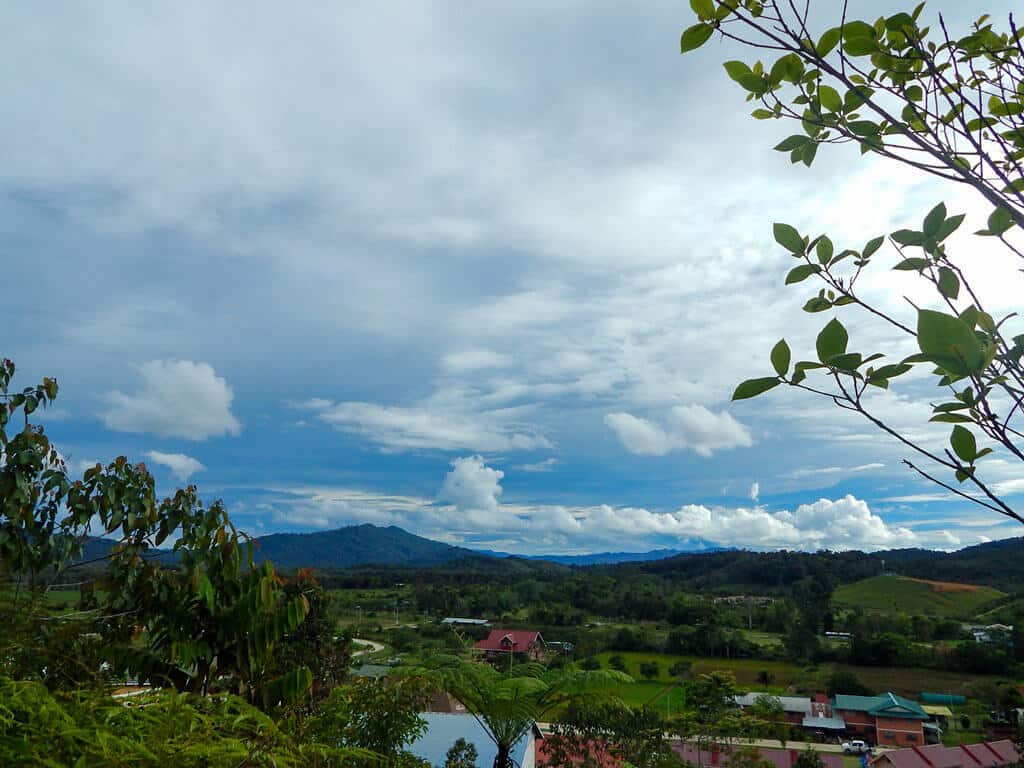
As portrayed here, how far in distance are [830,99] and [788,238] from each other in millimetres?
222

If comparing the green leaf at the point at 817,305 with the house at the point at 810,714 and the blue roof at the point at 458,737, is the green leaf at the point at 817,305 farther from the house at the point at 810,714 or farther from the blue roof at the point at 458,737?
the house at the point at 810,714

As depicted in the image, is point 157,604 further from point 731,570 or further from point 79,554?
point 731,570

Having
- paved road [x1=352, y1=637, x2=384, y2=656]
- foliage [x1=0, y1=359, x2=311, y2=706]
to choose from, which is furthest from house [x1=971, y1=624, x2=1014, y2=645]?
foliage [x1=0, y1=359, x2=311, y2=706]

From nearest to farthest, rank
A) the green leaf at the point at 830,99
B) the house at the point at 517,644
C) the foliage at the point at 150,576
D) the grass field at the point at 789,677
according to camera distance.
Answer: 1. the green leaf at the point at 830,99
2. the foliage at the point at 150,576
3. the house at the point at 517,644
4. the grass field at the point at 789,677

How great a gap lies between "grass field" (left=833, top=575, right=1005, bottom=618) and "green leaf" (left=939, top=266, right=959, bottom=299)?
121 feet

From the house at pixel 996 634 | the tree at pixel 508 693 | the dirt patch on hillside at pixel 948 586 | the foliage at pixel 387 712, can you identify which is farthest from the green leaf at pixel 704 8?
the dirt patch on hillside at pixel 948 586

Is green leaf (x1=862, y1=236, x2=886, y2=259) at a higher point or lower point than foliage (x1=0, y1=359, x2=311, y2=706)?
higher

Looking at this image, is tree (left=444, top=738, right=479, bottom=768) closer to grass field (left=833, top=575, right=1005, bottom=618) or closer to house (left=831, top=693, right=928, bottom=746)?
house (left=831, top=693, right=928, bottom=746)

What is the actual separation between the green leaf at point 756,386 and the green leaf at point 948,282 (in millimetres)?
249

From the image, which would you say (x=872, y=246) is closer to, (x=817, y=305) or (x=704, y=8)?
(x=817, y=305)

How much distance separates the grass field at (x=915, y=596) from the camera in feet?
101

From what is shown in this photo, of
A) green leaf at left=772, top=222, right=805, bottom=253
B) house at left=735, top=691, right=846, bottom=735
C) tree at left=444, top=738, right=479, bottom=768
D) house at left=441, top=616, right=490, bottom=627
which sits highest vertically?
green leaf at left=772, top=222, right=805, bottom=253

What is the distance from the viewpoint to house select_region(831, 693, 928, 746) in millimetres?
18625

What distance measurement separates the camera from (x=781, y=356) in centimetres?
68
